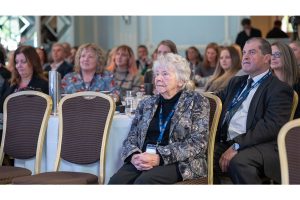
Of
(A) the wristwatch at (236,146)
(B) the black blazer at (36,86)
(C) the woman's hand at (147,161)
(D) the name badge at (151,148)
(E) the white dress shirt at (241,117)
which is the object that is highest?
(B) the black blazer at (36,86)

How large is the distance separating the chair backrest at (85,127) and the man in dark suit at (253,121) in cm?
81

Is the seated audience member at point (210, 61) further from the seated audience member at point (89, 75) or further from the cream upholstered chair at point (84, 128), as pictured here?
the cream upholstered chair at point (84, 128)

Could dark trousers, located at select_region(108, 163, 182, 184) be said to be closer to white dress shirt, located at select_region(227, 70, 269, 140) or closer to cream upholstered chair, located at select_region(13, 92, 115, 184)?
cream upholstered chair, located at select_region(13, 92, 115, 184)

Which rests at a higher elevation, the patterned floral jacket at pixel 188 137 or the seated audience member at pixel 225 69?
the seated audience member at pixel 225 69

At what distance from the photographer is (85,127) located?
450cm

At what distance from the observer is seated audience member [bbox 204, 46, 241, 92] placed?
630cm

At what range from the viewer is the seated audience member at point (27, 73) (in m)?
5.55

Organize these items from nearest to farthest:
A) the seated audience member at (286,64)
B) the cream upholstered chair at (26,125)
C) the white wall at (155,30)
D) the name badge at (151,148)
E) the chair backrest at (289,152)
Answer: the chair backrest at (289,152) → the name badge at (151,148) → the cream upholstered chair at (26,125) → the seated audience member at (286,64) → the white wall at (155,30)

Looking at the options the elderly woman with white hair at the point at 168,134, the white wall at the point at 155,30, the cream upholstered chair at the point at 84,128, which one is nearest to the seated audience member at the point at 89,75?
the cream upholstered chair at the point at 84,128

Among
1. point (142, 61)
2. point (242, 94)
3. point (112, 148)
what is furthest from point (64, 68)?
point (242, 94)

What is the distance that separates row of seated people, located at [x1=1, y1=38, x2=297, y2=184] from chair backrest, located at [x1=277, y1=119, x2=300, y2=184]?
1.13 meters

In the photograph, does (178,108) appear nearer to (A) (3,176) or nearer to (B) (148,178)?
(B) (148,178)

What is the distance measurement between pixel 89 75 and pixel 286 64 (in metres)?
1.84

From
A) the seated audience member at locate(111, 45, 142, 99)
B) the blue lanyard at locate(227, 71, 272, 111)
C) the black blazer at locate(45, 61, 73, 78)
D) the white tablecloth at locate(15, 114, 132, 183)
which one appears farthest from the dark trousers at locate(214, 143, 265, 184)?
the black blazer at locate(45, 61, 73, 78)
